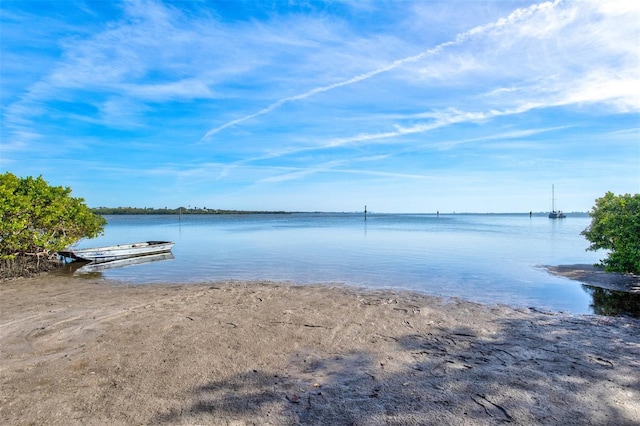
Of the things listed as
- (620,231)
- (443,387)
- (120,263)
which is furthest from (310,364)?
(120,263)

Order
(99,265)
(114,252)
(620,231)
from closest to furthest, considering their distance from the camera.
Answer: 1. (620,231)
2. (99,265)
3. (114,252)

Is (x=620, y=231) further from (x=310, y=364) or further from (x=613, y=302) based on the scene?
(x=310, y=364)

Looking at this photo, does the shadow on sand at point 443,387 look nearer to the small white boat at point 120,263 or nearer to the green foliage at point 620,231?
the green foliage at point 620,231

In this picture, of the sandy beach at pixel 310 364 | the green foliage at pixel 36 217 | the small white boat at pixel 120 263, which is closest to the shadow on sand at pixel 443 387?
the sandy beach at pixel 310 364

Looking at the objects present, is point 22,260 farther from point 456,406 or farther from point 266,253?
point 456,406

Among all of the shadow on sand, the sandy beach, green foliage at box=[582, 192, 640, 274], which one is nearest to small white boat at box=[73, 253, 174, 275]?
the sandy beach

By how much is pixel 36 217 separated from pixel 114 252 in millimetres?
4382

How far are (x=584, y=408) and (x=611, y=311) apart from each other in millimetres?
6231

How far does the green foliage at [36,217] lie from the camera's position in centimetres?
1167

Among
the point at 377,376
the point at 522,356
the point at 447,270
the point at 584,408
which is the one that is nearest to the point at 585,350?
the point at 522,356

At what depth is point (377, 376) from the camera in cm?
452

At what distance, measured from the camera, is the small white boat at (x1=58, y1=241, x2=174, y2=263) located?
15414 mm

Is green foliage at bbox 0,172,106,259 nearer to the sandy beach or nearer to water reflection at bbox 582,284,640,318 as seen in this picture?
the sandy beach

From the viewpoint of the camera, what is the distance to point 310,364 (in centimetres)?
490
